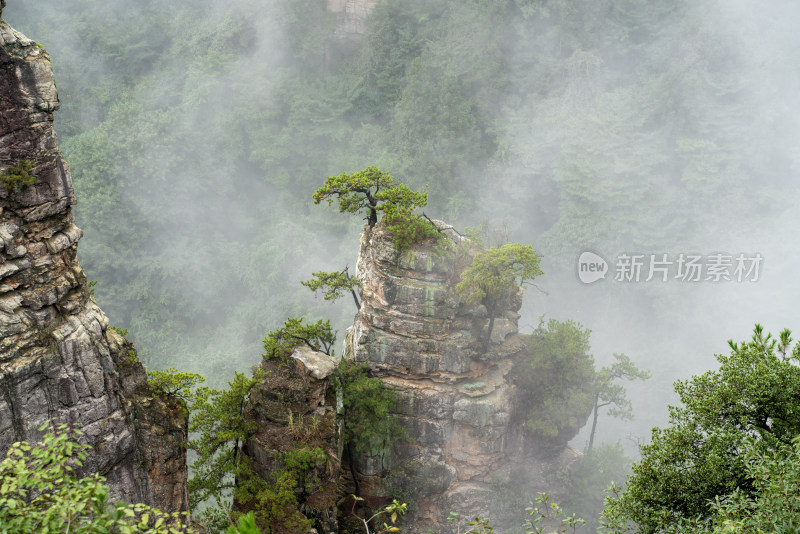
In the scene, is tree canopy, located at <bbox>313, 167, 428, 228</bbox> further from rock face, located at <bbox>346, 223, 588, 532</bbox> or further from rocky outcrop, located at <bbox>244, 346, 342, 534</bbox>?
rocky outcrop, located at <bbox>244, 346, 342, 534</bbox>

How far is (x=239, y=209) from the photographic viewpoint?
47.5 m

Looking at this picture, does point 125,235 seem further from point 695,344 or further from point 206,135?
point 695,344

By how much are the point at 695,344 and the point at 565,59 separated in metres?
24.6

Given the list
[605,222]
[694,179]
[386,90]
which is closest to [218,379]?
[386,90]

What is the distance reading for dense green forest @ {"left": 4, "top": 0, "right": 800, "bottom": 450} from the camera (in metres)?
43.3

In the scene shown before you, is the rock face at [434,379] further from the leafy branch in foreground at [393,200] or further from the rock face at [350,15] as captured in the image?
the rock face at [350,15]

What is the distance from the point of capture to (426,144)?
45.2m

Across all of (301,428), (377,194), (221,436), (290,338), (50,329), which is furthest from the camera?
(377,194)

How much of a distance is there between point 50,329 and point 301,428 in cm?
730

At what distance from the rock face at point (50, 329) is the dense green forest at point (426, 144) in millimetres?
27678

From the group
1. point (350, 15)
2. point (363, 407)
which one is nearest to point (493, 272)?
point (363, 407)

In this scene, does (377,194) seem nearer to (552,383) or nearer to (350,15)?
(552,383)

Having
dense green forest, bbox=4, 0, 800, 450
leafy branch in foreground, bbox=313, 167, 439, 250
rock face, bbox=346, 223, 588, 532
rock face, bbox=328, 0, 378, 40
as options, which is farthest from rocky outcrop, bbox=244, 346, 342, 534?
rock face, bbox=328, 0, 378, 40

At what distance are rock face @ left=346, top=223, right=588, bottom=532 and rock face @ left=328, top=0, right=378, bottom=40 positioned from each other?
110ft
